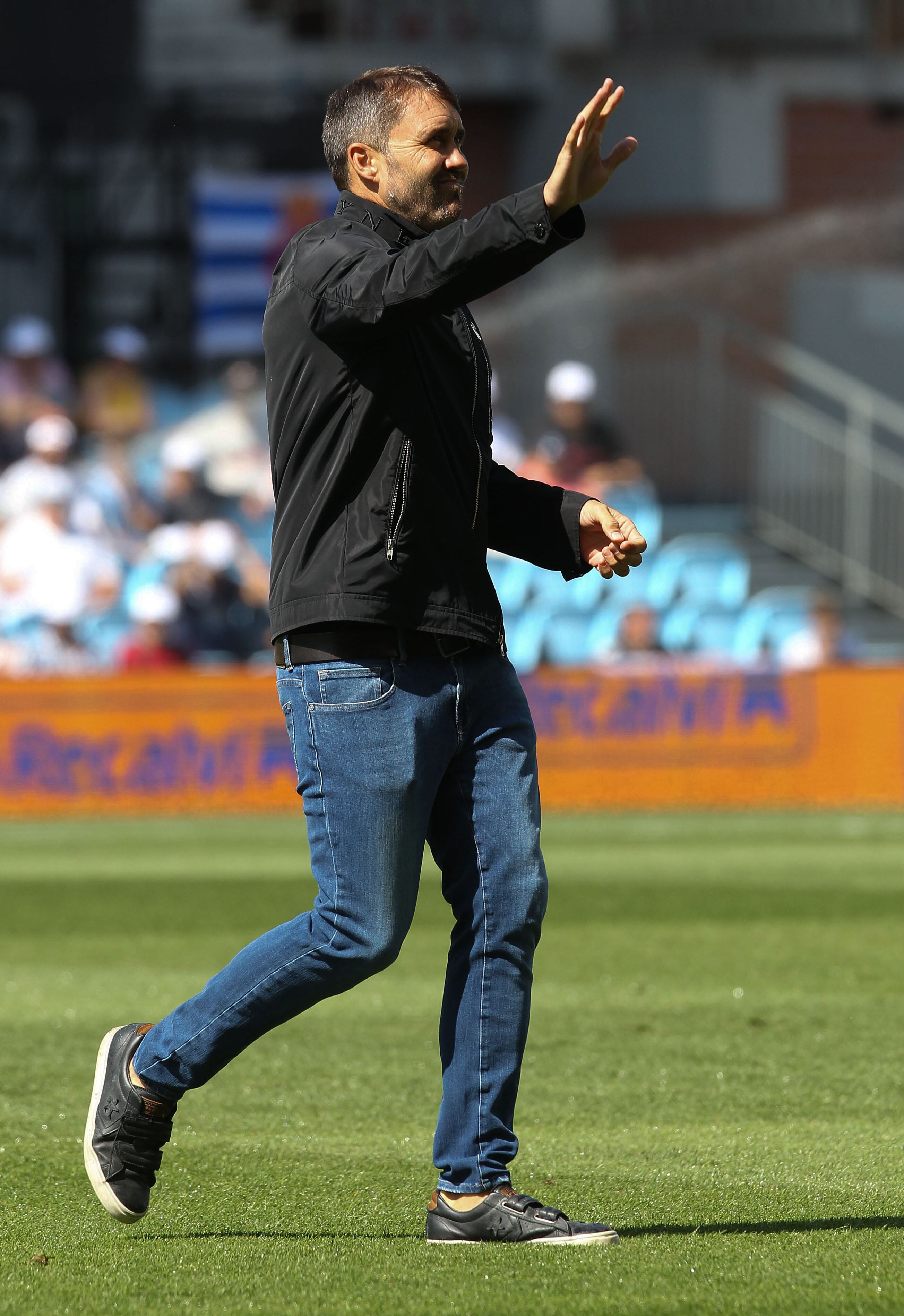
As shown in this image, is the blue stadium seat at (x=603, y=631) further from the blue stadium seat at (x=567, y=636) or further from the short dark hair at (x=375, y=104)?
the short dark hair at (x=375, y=104)

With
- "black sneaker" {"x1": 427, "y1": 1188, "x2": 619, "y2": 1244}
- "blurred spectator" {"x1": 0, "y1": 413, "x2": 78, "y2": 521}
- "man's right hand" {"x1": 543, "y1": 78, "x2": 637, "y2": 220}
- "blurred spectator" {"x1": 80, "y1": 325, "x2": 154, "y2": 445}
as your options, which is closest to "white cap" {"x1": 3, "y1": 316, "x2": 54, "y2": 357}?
"blurred spectator" {"x1": 80, "y1": 325, "x2": 154, "y2": 445}

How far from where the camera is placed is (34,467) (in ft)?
54.0

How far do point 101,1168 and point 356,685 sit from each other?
1.06 meters

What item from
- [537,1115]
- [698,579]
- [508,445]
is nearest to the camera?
[537,1115]

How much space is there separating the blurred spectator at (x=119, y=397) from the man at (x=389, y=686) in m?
14.4

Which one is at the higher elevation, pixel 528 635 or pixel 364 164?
pixel 364 164

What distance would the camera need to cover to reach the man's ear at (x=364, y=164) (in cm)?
371

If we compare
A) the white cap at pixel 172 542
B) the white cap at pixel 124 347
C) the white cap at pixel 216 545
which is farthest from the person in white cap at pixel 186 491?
the white cap at pixel 124 347

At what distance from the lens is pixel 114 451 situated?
1752cm

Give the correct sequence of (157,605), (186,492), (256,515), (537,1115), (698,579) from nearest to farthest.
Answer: (537,1115) < (157,605) < (186,492) < (256,515) < (698,579)

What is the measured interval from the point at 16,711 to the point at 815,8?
1425cm

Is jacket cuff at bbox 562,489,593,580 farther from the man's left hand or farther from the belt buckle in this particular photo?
the belt buckle

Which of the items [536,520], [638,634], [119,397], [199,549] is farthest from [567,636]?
[536,520]

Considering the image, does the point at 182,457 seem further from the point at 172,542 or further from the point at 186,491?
the point at 172,542
